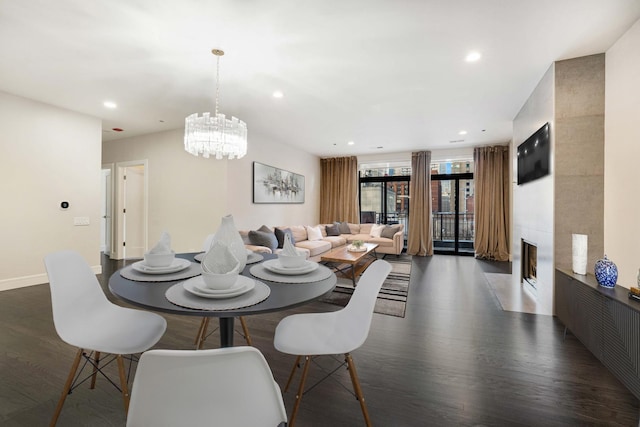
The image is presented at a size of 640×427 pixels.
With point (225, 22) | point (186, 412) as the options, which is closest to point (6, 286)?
point (225, 22)

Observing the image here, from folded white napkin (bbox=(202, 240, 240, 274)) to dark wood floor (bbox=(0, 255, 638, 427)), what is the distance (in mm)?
926

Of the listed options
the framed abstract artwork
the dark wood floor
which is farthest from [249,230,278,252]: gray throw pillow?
the dark wood floor

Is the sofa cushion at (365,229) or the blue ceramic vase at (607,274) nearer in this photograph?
the blue ceramic vase at (607,274)

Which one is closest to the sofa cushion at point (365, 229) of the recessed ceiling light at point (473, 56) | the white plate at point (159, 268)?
the recessed ceiling light at point (473, 56)

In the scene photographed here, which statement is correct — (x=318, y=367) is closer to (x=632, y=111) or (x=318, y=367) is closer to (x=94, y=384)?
(x=94, y=384)

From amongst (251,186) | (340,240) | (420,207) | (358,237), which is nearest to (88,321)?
(251,186)

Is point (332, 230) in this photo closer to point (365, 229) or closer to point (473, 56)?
point (365, 229)

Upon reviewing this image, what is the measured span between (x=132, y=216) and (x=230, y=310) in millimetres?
6323

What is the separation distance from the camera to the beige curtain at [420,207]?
691cm

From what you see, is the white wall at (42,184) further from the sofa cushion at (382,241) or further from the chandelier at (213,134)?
the sofa cushion at (382,241)

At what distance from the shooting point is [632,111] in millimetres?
2283

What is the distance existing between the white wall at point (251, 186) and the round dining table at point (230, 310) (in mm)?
3541

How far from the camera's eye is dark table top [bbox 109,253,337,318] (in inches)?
42.4

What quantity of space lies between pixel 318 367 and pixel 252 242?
308 cm
